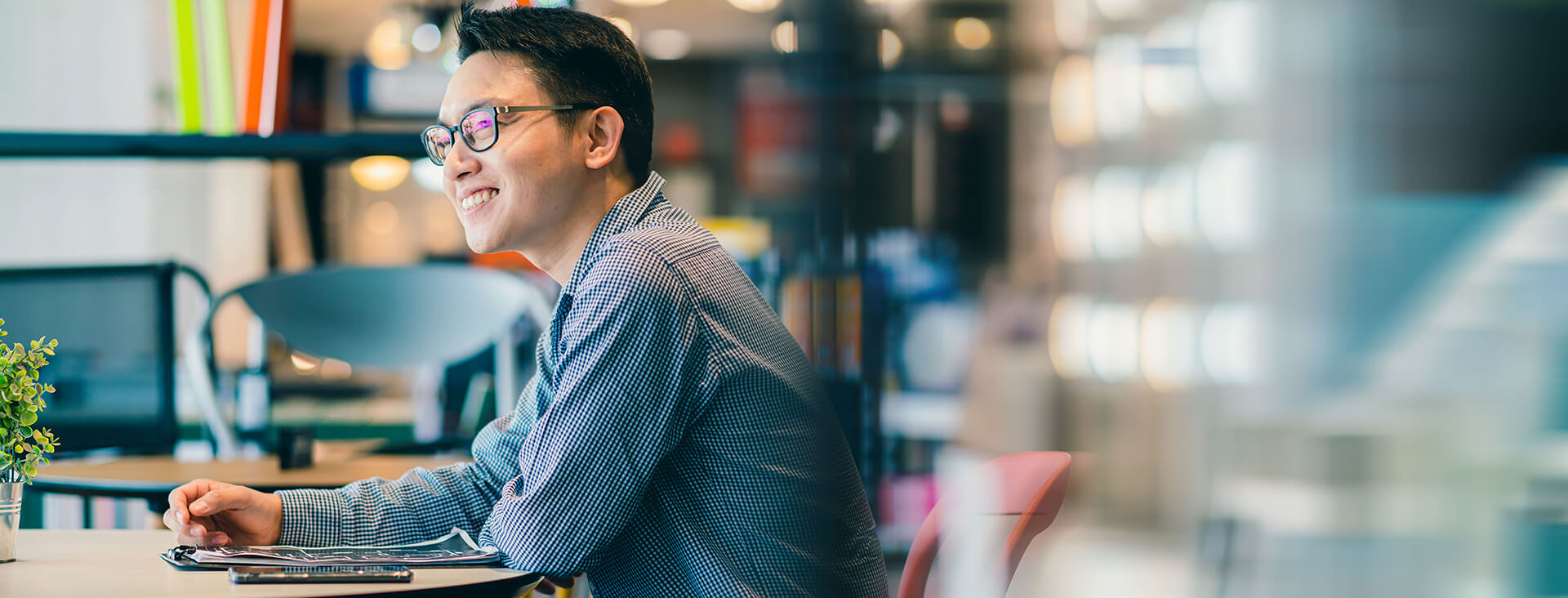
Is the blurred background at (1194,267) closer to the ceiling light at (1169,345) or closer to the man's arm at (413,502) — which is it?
the ceiling light at (1169,345)

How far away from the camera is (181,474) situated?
1599 millimetres

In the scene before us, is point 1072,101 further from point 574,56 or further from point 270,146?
point 270,146

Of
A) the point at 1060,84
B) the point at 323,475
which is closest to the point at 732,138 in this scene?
the point at 1060,84

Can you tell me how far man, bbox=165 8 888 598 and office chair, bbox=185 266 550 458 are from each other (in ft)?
3.67

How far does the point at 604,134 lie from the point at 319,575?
1.66 ft

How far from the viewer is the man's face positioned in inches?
43.6

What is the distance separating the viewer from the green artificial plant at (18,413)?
964 millimetres

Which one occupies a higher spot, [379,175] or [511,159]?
[379,175]

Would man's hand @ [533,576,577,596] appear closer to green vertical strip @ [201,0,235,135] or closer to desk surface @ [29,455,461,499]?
desk surface @ [29,455,461,499]

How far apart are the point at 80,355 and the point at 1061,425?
1.93 m

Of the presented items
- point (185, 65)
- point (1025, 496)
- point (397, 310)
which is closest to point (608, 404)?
point (1025, 496)

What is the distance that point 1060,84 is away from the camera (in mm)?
478

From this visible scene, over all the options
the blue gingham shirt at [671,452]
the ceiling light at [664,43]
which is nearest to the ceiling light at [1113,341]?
the blue gingham shirt at [671,452]

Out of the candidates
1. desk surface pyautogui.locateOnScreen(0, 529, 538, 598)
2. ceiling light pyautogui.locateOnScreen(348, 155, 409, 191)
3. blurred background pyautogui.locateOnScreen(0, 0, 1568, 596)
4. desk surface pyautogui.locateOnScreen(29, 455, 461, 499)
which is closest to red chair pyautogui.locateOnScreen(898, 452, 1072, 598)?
blurred background pyautogui.locateOnScreen(0, 0, 1568, 596)
